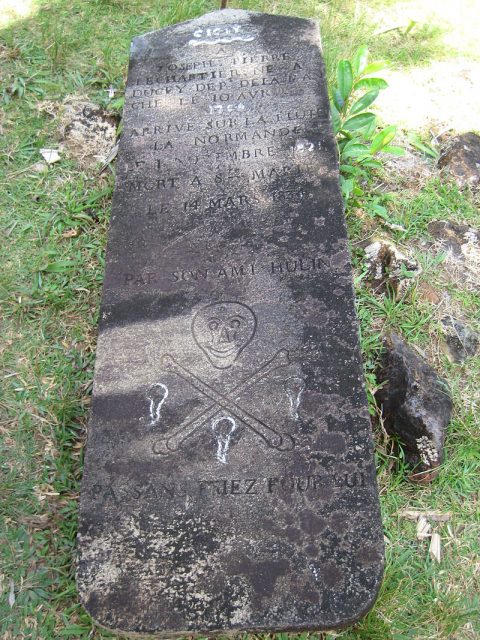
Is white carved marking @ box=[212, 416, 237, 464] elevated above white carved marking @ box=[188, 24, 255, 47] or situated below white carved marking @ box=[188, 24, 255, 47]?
below

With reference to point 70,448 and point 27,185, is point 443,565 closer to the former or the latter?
point 70,448

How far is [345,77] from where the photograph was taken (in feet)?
11.1

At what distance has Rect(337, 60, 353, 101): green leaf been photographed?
133 inches

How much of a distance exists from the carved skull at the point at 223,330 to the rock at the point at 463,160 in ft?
6.40

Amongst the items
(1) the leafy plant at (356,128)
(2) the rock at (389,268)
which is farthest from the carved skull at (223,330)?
(1) the leafy plant at (356,128)

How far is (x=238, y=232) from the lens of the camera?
2494mm

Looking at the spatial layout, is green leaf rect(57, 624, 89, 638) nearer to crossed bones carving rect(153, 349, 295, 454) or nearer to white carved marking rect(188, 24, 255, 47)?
crossed bones carving rect(153, 349, 295, 454)

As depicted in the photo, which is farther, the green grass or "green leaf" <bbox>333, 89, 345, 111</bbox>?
"green leaf" <bbox>333, 89, 345, 111</bbox>

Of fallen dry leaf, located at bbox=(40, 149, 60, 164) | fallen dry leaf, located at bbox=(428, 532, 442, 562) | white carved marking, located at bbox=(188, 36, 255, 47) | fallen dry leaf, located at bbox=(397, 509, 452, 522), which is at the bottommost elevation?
fallen dry leaf, located at bbox=(428, 532, 442, 562)

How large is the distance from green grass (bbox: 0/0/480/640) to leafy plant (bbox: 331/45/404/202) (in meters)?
0.19

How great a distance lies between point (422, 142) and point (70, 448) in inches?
108

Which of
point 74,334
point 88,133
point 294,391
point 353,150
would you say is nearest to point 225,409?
point 294,391

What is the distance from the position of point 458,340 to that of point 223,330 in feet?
4.28

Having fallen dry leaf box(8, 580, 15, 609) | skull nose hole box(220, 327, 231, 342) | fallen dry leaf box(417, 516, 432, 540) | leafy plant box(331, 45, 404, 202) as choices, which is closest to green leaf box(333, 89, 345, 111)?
leafy plant box(331, 45, 404, 202)
